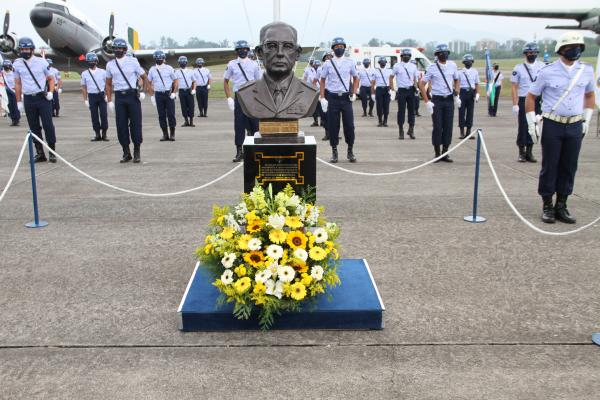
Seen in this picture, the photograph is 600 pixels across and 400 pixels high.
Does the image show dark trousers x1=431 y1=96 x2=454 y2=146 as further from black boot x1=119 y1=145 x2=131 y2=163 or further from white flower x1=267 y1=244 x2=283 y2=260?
white flower x1=267 y1=244 x2=283 y2=260

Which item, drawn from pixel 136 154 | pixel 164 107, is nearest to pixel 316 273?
pixel 136 154

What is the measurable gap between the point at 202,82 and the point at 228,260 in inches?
671

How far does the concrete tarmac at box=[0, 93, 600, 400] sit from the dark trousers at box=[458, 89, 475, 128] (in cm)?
564

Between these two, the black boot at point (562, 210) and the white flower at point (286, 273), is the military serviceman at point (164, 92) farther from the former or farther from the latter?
the white flower at point (286, 273)

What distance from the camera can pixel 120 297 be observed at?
435cm

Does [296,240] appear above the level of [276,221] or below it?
below

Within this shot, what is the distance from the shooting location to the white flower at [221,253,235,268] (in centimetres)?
368

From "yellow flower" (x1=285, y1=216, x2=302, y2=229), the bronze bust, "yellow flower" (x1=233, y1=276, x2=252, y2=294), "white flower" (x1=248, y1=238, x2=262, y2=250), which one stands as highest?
the bronze bust

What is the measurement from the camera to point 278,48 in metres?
4.97

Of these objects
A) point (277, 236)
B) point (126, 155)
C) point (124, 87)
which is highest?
point (124, 87)

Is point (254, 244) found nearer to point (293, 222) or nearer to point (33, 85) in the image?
point (293, 222)

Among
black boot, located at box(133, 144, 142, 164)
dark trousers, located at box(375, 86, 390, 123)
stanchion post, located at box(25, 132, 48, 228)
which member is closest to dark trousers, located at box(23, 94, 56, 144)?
black boot, located at box(133, 144, 142, 164)

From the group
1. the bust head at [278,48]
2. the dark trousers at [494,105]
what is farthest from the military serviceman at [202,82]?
the bust head at [278,48]

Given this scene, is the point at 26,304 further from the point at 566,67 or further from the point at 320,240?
the point at 566,67
